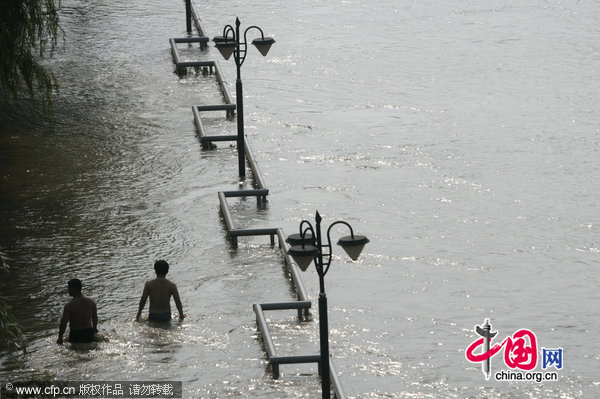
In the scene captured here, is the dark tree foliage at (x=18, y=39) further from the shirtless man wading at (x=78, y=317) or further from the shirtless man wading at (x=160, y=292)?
the shirtless man wading at (x=78, y=317)

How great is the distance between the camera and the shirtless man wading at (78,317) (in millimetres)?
17312

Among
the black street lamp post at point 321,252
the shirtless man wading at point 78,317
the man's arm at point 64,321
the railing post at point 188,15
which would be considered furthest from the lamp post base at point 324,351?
the railing post at point 188,15

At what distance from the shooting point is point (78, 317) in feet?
57.0

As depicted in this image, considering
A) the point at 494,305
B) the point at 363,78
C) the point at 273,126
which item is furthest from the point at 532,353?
the point at 363,78

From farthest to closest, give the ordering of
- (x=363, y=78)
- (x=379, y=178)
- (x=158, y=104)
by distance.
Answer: (x=363, y=78)
(x=158, y=104)
(x=379, y=178)

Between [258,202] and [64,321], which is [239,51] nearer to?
A: [258,202]

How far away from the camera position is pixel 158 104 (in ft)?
95.3

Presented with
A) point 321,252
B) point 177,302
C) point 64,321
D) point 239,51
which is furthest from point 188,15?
point 321,252

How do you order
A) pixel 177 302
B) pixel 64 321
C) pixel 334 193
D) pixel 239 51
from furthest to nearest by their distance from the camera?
pixel 334 193 < pixel 239 51 < pixel 177 302 < pixel 64 321

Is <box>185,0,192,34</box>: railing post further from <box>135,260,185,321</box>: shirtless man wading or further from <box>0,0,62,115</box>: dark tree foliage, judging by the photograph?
<box>135,260,185,321</box>: shirtless man wading

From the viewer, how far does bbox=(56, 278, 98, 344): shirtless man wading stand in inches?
682

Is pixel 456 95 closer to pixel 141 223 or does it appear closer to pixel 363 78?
pixel 363 78

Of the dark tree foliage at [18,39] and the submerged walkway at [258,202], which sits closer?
the submerged walkway at [258,202]

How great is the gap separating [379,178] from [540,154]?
12.6ft
